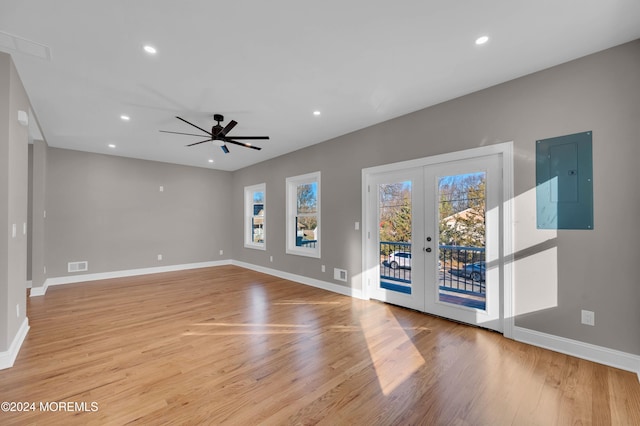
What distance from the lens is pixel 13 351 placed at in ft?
8.46

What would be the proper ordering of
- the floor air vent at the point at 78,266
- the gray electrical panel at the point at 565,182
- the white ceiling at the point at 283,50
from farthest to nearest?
the floor air vent at the point at 78,266, the gray electrical panel at the point at 565,182, the white ceiling at the point at 283,50

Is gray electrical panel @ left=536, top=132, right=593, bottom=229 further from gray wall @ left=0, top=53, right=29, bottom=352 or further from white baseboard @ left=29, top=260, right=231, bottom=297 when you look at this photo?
white baseboard @ left=29, top=260, right=231, bottom=297

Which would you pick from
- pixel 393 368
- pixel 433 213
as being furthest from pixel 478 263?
pixel 393 368

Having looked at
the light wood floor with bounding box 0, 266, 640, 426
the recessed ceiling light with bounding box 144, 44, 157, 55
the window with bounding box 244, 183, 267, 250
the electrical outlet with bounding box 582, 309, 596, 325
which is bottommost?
the light wood floor with bounding box 0, 266, 640, 426

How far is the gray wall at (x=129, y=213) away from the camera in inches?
223

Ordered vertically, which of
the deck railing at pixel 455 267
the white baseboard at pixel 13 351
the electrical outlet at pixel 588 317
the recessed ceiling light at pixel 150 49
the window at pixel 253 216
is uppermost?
the recessed ceiling light at pixel 150 49

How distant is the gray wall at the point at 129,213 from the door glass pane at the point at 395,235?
5.31 m

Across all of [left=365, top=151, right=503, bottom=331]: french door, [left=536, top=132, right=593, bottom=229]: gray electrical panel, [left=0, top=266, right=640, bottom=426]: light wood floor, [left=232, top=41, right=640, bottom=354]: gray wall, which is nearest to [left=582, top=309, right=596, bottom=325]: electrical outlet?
[left=232, top=41, right=640, bottom=354]: gray wall

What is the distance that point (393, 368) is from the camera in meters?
2.40

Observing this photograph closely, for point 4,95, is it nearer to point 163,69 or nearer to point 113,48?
point 113,48

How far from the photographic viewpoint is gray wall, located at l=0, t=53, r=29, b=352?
8.08 ft

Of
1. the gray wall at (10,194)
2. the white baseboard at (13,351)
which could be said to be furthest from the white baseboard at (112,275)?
the gray wall at (10,194)

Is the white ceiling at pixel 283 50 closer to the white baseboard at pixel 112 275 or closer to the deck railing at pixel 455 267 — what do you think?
the deck railing at pixel 455 267

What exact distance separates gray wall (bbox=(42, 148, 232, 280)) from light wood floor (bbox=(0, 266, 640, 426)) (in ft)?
7.96
